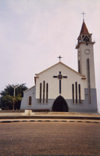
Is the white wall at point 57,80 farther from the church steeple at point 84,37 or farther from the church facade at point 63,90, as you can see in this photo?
the church steeple at point 84,37

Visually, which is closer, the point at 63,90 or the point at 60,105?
the point at 63,90

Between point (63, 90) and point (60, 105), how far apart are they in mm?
3165

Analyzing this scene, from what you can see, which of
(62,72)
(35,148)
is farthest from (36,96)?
(35,148)

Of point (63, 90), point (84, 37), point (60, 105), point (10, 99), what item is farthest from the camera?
point (10, 99)

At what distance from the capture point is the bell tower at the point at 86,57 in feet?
107

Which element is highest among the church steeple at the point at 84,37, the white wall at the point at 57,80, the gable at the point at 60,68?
the church steeple at the point at 84,37

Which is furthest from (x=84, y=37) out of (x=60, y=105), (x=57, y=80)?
(x=60, y=105)

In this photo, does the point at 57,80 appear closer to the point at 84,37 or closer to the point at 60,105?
the point at 60,105

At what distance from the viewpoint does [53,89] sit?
30875 millimetres

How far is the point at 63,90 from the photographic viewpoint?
31.0m

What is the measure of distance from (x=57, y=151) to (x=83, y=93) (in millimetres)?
26359

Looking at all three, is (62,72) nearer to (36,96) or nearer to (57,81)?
(57,81)

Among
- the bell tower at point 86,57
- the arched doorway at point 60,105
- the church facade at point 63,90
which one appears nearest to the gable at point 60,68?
the church facade at point 63,90

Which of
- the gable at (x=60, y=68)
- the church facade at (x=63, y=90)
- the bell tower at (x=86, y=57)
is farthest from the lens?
the bell tower at (x=86, y=57)
